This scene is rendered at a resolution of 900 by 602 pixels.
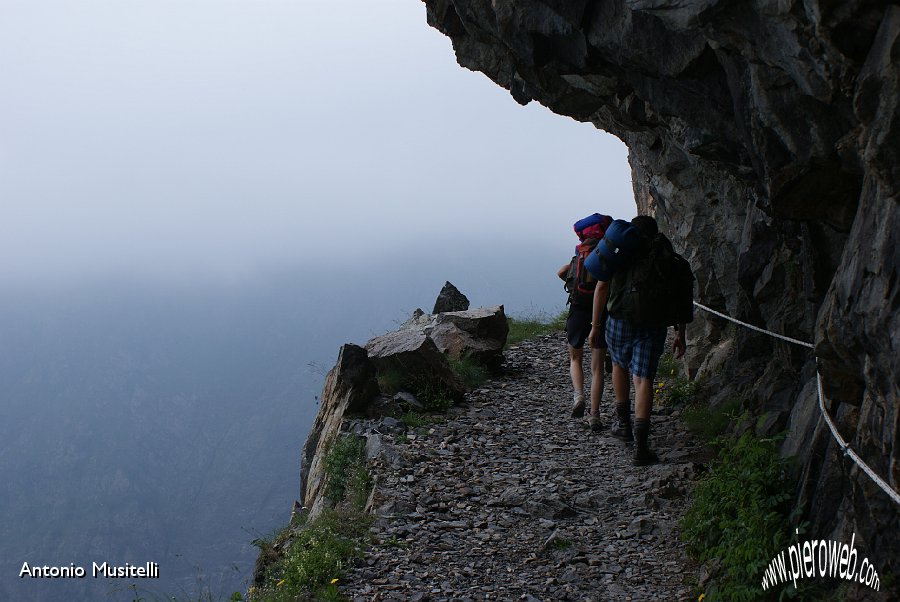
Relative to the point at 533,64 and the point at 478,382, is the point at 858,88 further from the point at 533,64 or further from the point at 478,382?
the point at 478,382

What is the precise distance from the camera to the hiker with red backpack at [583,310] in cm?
1063

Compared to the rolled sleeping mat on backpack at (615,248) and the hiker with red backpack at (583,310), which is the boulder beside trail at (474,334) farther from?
the rolled sleeping mat on backpack at (615,248)

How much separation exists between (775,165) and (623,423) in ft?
16.5

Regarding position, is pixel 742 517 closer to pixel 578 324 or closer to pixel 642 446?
pixel 642 446

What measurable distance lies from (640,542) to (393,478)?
340 cm

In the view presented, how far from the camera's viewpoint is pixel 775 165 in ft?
21.2

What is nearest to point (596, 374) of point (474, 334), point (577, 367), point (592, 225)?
point (577, 367)

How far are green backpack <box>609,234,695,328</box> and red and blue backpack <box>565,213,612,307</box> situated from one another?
4.41 ft

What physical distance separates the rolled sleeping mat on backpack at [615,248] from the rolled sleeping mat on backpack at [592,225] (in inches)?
52.9

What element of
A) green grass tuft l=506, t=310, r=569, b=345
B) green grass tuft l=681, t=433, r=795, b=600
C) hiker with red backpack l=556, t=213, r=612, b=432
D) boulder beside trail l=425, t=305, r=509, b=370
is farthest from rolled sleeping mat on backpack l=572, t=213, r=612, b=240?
green grass tuft l=506, t=310, r=569, b=345

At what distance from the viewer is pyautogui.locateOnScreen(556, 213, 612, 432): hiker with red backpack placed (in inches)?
419

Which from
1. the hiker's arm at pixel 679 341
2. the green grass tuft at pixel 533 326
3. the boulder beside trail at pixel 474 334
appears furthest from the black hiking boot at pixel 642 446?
the green grass tuft at pixel 533 326

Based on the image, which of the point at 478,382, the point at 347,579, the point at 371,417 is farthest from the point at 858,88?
the point at 478,382

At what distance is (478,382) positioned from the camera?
581 inches
